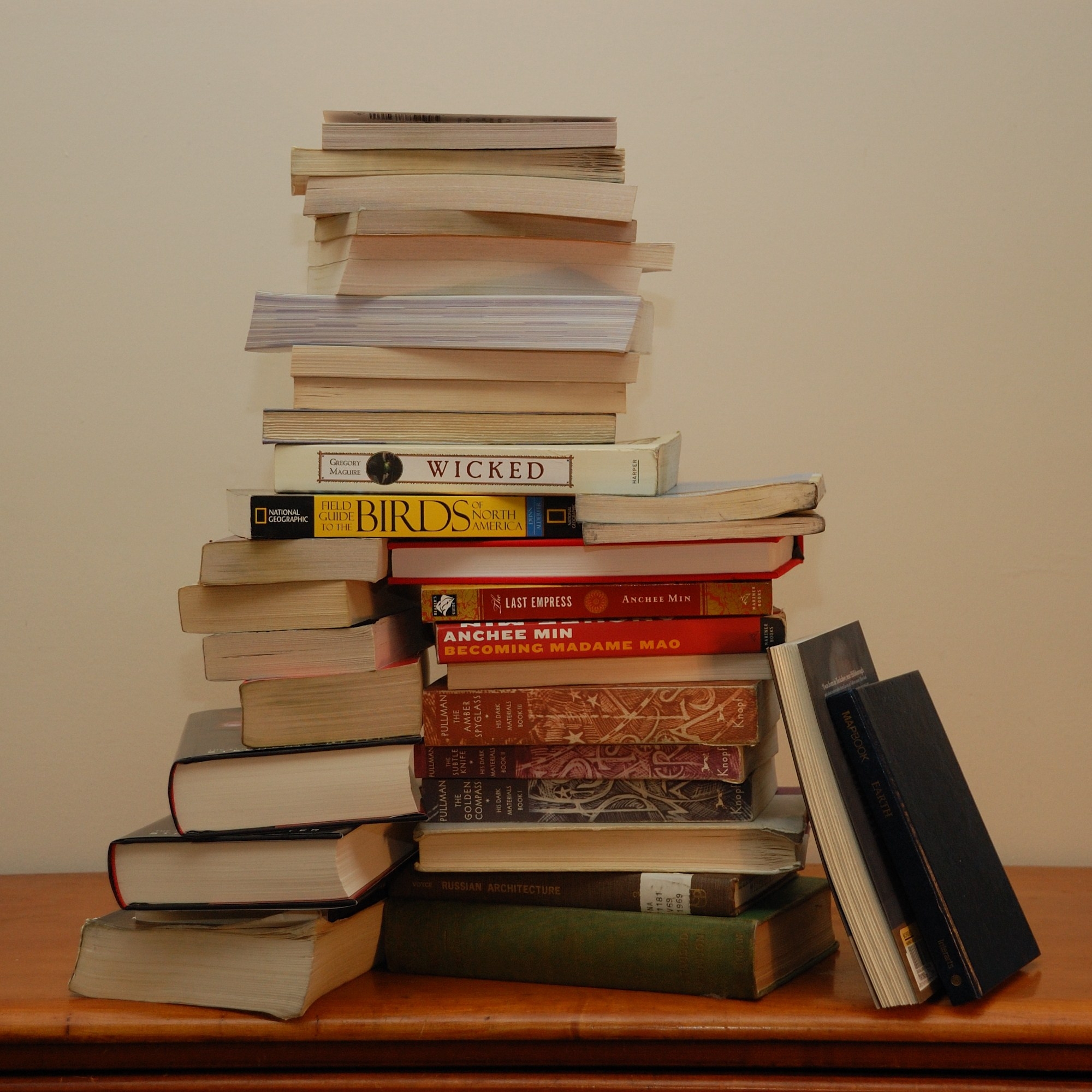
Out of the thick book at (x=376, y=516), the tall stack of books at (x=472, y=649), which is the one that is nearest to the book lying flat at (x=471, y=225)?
the tall stack of books at (x=472, y=649)

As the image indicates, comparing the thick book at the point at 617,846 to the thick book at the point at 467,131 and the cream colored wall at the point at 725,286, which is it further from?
the thick book at the point at 467,131

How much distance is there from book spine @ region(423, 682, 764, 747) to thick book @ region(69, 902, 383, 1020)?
183 millimetres

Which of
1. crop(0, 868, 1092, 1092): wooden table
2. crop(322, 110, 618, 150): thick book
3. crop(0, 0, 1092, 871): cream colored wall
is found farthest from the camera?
crop(0, 0, 1092, 871): cream colored wall

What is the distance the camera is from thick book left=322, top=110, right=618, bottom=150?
0.86 m

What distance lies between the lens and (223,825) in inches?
32.9

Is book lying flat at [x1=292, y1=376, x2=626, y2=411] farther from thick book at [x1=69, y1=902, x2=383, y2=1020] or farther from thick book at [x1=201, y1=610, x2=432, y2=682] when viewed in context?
thick book at [x1=69, y1=902, x2=383, y2=1020]

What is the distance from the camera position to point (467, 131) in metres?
0.87

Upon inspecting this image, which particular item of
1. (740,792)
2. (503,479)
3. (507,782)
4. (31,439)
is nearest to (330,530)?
(503,479)

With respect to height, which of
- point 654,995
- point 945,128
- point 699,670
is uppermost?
point 945,128

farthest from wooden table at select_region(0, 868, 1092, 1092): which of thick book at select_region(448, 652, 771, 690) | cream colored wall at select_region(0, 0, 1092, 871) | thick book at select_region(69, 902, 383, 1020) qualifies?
cream colored wall at select_region(0, 0, 1092, 871)

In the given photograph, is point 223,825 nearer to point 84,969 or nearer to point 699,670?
point 84,969

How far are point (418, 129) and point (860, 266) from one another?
57 centimetres

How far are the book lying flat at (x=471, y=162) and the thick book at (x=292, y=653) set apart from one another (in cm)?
39

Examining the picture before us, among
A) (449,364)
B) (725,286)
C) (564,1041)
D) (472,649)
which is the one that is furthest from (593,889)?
(725,286)
